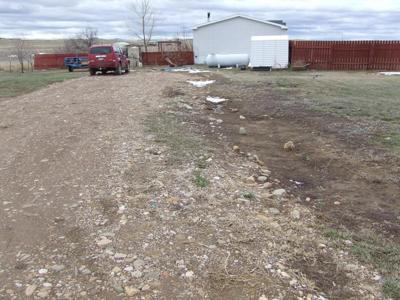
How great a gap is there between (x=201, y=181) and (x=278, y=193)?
1.03 meters

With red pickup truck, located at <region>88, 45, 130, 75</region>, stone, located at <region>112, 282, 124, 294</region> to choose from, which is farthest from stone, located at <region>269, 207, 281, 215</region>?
red pickup truck, located at <region>88, 45, 130, 75</region>

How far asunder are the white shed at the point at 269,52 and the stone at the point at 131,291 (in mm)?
27043

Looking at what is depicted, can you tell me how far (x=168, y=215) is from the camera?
4891 mm

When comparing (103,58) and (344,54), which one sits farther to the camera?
(344,54)

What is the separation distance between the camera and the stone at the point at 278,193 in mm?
5751

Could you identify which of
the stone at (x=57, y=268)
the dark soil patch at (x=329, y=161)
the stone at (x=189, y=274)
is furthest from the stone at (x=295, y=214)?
the stone at (x=57, y=268)

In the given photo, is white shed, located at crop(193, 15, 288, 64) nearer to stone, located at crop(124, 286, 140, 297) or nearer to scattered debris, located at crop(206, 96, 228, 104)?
scattered debris, located at crop(206, 96, 228, 104)

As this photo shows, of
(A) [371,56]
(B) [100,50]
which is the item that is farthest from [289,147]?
(A) [371,56]

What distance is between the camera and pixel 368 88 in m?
17.1

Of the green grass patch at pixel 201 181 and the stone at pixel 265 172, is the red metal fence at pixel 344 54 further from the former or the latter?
the green grass patch at pixel 201 181

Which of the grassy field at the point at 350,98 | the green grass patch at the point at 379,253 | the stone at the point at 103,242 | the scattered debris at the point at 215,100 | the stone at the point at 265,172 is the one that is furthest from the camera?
the scattered debris at the point at 215,100

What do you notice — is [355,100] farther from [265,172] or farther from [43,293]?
[43,293]

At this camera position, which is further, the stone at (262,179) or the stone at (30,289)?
the stone at (262,179)

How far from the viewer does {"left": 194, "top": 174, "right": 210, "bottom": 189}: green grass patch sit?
5806 mm
